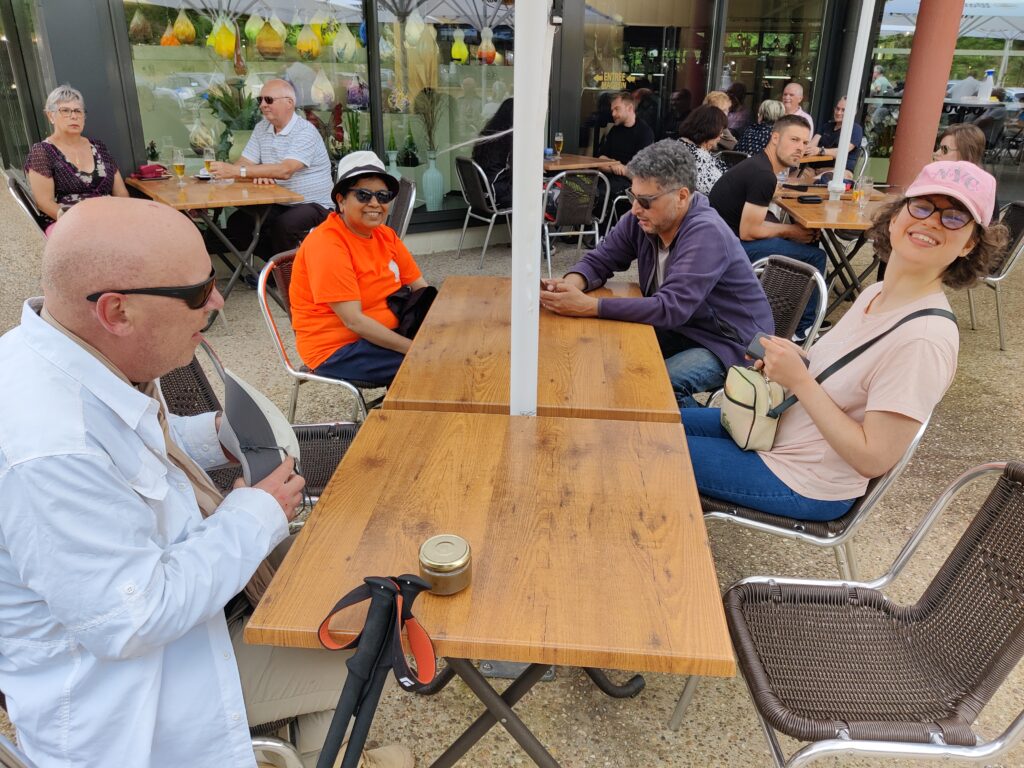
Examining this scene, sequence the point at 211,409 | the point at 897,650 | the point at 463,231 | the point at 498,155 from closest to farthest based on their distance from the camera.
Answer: the point at 897,650
the point at 211,409
the point at 463,231
the point at 498,155

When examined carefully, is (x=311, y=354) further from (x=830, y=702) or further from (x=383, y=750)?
(x=830, y=702)

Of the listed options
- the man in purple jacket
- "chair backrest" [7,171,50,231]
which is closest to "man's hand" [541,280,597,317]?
the man in purple jacket

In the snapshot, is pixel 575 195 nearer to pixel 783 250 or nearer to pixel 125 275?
pixel 783 250

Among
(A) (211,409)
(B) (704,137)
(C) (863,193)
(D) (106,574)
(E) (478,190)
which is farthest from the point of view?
(E) (478,190)

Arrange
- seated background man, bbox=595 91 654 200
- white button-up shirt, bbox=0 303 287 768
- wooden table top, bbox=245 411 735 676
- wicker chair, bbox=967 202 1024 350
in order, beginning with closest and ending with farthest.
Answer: white button-up shirt, bbox=0 303 287 768 → wooden table top, bbox=245 411 735 676 → wicker chair, bbox=967 202 1024 350 → seated background man, bbox=595 91 654 200

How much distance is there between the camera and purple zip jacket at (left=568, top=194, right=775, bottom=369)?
2.54 meters

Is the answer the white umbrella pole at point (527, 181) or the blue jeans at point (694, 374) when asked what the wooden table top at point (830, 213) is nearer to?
the blue jeans at point (694, 374)

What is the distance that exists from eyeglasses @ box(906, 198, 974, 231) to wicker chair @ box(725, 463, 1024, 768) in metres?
0.59

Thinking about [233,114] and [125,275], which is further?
[233,114]

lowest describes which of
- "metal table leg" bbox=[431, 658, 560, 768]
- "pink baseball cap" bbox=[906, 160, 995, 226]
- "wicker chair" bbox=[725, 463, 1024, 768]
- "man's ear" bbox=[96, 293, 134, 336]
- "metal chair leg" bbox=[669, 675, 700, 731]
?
"metal chair leg" bbox=[669, 675, 700, 731]

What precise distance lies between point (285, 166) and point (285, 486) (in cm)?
433

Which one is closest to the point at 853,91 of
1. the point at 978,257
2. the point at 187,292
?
the point at 978,257

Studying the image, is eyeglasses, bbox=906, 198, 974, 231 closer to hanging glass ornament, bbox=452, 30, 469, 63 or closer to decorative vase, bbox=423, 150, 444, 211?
decorative vase, bbox=423, 150, 444, 211

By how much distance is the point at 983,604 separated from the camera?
4.76 feet
